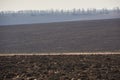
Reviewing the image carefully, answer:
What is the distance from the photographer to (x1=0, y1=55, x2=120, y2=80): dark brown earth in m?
13.6

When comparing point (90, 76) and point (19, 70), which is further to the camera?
point (19, 70)

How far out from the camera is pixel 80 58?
19.2 meters

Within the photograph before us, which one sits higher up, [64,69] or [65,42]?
[64,69]

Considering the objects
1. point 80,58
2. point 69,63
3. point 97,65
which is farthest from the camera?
point 80,58

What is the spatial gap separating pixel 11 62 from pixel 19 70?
138 inches

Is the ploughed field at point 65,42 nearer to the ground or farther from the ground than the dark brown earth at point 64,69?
nearer to the ground

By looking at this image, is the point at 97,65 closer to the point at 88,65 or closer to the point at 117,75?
the point at 88,65

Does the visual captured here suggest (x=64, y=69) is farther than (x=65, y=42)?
No

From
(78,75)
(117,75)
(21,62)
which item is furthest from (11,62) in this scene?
(117,75)

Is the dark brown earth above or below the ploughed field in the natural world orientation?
above

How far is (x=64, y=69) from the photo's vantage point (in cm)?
1559

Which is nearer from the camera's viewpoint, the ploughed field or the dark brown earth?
the dark brown earth

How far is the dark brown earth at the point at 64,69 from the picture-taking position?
13570 mm

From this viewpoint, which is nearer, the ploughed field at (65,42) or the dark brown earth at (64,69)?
the dark brown earth at (64,69)
